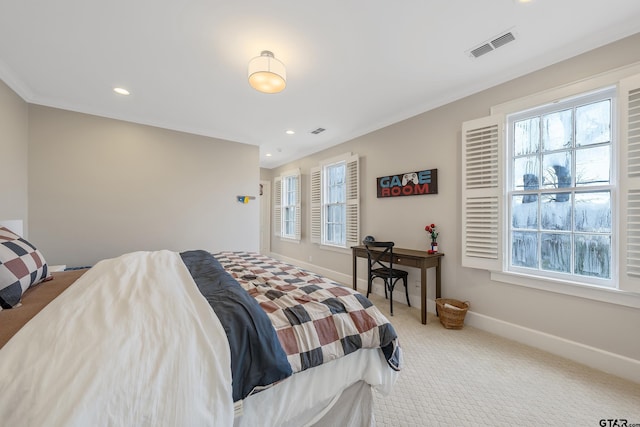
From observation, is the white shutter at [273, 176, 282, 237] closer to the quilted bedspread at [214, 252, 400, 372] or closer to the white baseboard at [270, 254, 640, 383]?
the white baseboard at [270, 254, 640, 383]

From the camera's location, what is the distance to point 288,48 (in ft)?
6.91

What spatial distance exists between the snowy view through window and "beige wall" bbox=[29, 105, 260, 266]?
387 centimetres

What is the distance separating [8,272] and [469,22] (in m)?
3.22

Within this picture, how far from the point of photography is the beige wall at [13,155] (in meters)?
2.48

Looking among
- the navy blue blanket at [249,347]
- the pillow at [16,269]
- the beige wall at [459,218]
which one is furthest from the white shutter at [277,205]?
the navy blue blanket at [249,347]

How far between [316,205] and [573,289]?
376 centimetres

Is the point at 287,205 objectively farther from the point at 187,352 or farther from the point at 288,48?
the point at 187,352

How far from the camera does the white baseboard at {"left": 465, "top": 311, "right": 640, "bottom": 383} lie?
186cm

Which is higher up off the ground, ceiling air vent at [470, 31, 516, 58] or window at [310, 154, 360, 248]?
ceiling air vent at [470, 31, 516, 58]

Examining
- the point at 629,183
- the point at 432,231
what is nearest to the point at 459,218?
the point at 432,231

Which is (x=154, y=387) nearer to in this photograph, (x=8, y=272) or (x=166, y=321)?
(x=166, y=321)

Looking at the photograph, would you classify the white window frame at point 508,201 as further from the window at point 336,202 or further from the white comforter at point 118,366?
the white comforter at point 118,366

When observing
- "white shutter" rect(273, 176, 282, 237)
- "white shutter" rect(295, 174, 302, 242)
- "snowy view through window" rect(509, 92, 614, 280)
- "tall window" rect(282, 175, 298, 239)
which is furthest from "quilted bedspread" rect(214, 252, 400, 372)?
"white shutter" rect(273, 176, 282, 237)

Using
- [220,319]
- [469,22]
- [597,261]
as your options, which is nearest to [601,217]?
[597,261]
